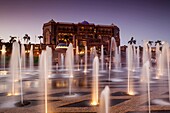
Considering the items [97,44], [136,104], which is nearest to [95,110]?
[136,104]

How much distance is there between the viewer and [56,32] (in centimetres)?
7881

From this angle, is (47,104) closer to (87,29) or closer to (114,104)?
(114,104)

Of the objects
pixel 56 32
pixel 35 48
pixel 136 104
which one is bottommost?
pixel 136 104

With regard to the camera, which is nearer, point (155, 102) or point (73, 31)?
point (155, 102)

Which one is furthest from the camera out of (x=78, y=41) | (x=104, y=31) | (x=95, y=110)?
(x=104, y=31)

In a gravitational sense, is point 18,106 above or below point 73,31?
below

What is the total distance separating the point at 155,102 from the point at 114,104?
1.60 metres

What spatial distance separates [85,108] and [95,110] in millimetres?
393

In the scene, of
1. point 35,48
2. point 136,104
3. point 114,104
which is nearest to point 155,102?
point 136,104

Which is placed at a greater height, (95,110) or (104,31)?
(104,31)

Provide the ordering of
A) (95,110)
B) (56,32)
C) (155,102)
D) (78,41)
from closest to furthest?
(95,110) < (155,102) < (78,41) < (56,32)

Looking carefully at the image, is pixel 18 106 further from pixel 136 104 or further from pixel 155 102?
pixel 155 102

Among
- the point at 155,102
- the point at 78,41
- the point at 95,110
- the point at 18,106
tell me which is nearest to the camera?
the point at 95,110

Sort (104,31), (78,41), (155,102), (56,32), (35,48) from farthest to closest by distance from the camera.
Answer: (104,31) < (56,32) < (78,41) < (35,48) < (155,102)
